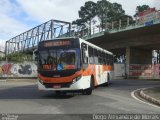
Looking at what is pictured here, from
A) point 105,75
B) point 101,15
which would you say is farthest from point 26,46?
point 105,75

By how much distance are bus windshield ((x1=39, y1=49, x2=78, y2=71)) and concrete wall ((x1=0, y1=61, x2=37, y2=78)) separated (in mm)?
29027

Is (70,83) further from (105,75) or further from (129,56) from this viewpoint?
(129,56)

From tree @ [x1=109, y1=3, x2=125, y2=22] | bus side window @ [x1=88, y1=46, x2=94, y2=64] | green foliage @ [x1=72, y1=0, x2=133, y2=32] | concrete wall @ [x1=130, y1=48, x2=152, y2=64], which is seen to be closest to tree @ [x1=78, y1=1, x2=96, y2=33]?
Answer: green foliage @ [x1=72, y1=0, x2=133, y2=32]

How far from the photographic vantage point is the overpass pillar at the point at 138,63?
51.4 m

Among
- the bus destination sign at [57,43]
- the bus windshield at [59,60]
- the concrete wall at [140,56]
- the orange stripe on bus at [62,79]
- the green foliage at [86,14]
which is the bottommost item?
the orange stripe on bus at [62,79]

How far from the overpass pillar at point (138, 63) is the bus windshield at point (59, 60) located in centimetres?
3311

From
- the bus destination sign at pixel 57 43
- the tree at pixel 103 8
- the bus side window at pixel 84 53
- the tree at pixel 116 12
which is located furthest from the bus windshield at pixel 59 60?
the tree at pixel 103 8

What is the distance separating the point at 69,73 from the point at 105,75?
9.77m

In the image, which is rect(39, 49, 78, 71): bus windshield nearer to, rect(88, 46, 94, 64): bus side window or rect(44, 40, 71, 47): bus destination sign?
rect(44, 40, 71, 47): bus destination sign

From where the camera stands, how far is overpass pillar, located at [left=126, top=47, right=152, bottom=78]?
51375mm

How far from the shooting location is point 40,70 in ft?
59.7

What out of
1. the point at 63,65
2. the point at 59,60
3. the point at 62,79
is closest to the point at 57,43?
the point at 59,60

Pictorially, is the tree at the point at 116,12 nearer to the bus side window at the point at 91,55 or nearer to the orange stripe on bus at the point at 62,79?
the bus side window at the point at 91,55

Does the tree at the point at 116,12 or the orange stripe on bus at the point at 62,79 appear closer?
the orange stripe on bus at the point at 62,79
